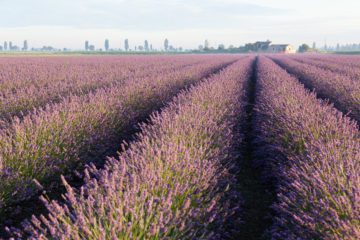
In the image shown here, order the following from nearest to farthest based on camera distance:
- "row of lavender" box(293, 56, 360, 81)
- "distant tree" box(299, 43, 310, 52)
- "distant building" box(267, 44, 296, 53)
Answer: "row of lavender" box(293, 56, 360, 81) → "distant building" box(267, 44, 296, 53) → "distant tree" box(299, 43, 310, 52)

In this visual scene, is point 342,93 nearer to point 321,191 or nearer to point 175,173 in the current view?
point 321,191

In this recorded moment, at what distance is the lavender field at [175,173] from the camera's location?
7.29 feet

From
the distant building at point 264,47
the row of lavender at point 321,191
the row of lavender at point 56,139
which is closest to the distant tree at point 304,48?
the distant building at point 264,47

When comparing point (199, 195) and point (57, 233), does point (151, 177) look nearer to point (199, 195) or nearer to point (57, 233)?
point (199, 195)

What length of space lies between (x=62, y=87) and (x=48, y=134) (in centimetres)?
488

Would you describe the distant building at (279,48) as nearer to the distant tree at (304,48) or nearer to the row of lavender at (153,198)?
the distant tree at (304,48)

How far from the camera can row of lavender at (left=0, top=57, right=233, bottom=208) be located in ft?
12.0

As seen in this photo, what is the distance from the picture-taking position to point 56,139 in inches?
175

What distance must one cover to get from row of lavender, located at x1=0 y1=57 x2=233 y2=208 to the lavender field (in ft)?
0.06

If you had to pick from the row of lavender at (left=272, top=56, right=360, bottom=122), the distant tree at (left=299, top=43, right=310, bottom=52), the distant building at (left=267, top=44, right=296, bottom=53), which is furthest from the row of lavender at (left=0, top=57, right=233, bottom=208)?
the distant tree at (left=299, top=43, right=310, bottom=52)

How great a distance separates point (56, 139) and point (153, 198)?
247cm

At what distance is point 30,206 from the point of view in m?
3.93

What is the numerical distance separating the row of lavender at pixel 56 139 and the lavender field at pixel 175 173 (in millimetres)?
17

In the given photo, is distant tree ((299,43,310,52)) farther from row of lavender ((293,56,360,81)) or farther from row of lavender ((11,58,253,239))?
row of lavender ((11,58,253,239))
